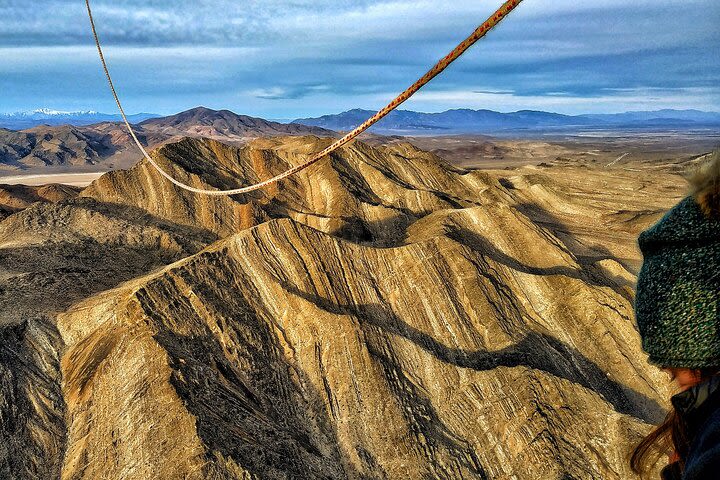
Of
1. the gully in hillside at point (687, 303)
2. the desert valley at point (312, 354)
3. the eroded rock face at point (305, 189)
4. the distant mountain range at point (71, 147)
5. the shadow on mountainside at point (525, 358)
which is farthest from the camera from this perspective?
the distant mountain range at point (71, 147)

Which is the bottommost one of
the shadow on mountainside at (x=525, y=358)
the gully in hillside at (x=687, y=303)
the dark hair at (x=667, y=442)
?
the shadow on mountainside at (x=525, y=358)

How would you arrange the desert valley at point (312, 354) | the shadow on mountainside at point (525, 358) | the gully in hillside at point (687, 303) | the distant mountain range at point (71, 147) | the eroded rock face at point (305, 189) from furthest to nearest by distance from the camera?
the distant mountain range at point (71, 147), the eroded rock face at point (305, 189), the shadow on mountainside at point (525, 358), the desert valley at point (312, 354), the gully in hillside at point (687, 303)

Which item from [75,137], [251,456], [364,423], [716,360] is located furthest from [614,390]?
[75,137]

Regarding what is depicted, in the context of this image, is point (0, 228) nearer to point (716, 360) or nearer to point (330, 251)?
point (330, 251)

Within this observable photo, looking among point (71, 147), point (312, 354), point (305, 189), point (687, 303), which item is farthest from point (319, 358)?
point (71, 147)

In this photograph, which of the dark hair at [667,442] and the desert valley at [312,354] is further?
the desert valley at [312,354]

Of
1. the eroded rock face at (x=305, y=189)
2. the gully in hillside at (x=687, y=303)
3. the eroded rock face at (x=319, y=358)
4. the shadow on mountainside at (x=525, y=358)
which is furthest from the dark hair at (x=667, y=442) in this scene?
the eroded rock face at (x=305, y=189)

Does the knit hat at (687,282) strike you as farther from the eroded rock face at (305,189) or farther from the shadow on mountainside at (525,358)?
the eroded rock face at (305,189)
